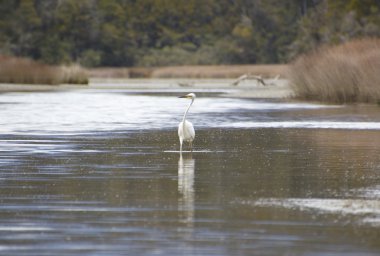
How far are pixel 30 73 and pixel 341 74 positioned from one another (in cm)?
3222

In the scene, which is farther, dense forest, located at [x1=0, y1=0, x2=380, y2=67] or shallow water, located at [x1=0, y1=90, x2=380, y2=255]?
dense forest, located at [x1=0, y1=0, x2=380, y2=67]

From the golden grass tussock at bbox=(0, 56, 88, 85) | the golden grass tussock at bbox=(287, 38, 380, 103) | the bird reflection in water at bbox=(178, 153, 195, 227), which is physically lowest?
the golden grass tussock at bbox=(0, 56, 88, 85)

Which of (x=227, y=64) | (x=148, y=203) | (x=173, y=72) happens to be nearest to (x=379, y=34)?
(x=173, y=72)

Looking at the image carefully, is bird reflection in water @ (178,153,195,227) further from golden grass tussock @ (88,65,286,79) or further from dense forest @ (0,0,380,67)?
golden grass tussock @ (88,65,286,79)

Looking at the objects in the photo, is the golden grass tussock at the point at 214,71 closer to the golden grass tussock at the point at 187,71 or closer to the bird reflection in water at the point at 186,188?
the golden grass tussock at the point at 187,71

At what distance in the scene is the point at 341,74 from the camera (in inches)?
1636

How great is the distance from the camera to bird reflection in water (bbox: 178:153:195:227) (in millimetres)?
11664

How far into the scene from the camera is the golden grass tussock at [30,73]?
6950 centimetres

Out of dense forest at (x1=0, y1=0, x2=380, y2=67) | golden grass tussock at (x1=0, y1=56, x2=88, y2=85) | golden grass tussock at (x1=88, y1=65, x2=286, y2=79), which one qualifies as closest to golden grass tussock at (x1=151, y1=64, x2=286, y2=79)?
golden grass tussock at (x1=88, y1=65, x2=286, y2=79)

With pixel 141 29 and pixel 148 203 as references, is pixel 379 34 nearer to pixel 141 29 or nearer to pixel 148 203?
pixel 141 29

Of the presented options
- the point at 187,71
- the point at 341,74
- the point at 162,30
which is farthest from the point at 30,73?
the point at 162,30

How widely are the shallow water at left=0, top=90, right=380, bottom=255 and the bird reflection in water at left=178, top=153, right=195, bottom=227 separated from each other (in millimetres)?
13

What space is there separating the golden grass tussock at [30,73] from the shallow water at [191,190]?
4191 cm

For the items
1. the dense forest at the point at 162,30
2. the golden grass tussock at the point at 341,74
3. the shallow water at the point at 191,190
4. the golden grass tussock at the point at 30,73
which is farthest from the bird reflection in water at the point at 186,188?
the dense forest at the point at 162,30
